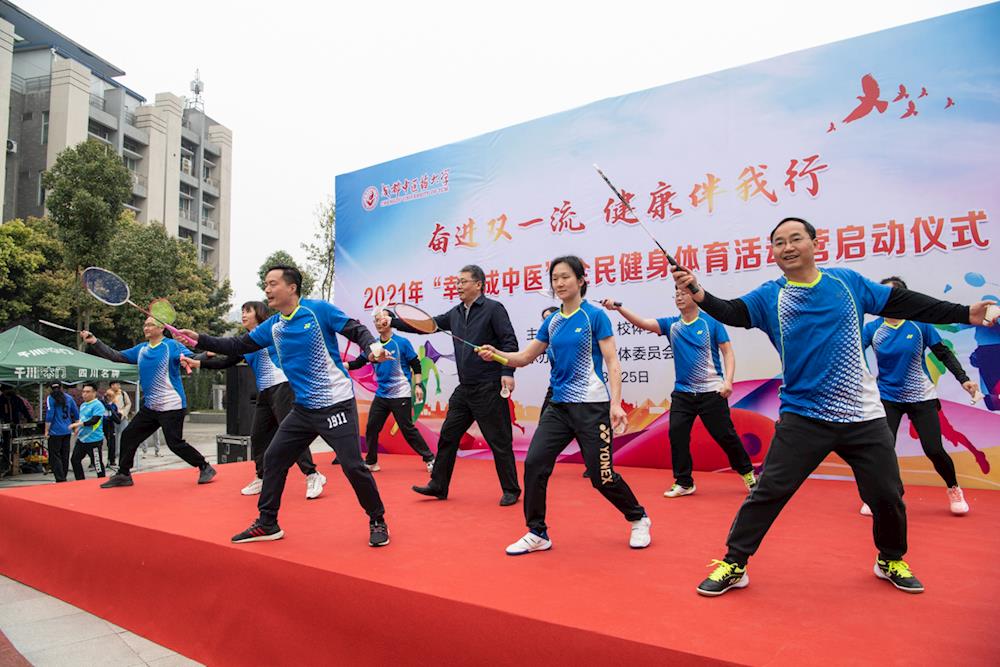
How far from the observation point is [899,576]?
2.56m

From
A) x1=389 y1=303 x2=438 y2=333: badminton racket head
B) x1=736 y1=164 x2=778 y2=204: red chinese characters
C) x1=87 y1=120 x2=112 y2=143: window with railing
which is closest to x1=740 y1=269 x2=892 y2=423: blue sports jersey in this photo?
x1=389 y1=303 x2=438 y2=333: badminton racket head

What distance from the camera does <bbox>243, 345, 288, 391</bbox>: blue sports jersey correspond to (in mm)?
5555

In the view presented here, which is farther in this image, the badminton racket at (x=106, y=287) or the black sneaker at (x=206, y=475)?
the black sneaker at (x=206, y=475)

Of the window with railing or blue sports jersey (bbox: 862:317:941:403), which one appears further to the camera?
the window with railing

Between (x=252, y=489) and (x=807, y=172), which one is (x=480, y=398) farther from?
(x=807, y=172)

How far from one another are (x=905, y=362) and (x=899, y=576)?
2.12 m

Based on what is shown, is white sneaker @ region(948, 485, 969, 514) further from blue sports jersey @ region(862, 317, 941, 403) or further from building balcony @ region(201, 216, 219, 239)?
building balcony @ region(201, 216, 219, 239)

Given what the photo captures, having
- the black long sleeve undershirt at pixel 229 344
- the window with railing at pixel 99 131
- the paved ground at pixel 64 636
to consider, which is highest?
the window with railing at pixel 99 131

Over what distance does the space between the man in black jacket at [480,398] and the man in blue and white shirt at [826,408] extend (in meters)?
2.24

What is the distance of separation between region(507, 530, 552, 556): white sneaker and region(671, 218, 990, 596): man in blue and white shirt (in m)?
0.96

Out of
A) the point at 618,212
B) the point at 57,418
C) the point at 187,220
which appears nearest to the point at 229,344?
the point at 618,212

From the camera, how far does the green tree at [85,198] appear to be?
1562 cm

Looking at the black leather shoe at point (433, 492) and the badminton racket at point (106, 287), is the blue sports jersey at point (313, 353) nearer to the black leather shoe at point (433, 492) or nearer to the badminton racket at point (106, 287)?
the black leather shoe at point (433, 492)

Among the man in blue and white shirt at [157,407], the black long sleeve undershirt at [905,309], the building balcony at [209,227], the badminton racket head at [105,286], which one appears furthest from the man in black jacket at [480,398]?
the building balcony at [209,227]
